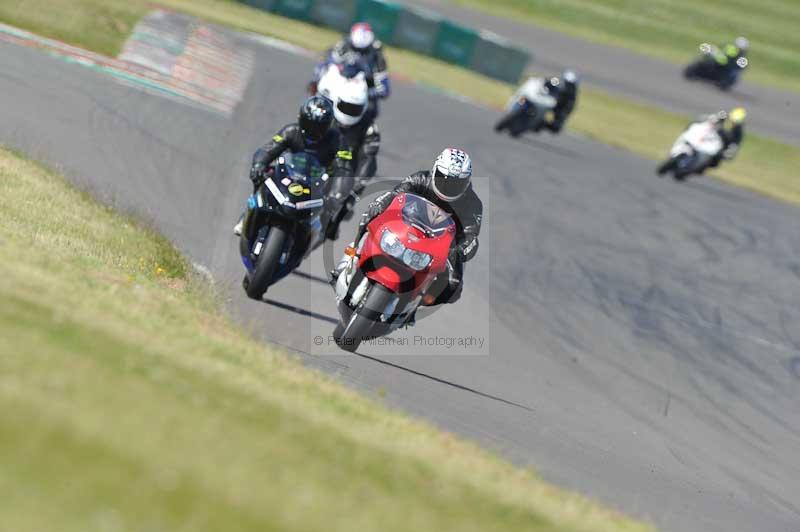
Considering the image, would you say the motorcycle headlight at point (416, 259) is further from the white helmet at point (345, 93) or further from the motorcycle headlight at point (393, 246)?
the white helmet at point (345, 93)

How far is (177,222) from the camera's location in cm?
1252

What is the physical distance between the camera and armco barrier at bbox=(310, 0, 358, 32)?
28.7 m

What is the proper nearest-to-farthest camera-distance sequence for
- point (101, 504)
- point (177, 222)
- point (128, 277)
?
point (101, 504) → point (128, 277) → point (177, 222)

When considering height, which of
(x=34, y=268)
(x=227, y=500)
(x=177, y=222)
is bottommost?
(x=177, y=222)

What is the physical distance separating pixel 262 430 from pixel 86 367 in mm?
1197

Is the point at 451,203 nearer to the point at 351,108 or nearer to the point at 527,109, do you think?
the point at 351,108

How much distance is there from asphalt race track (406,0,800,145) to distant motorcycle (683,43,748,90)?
337 mm

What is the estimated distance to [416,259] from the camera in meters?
9.17

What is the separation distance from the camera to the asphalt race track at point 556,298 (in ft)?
31.2

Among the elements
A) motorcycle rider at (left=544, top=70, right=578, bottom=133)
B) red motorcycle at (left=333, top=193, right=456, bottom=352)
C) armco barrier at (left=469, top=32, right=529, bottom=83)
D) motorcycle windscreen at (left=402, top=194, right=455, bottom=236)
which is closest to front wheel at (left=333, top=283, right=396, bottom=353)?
red motorcycle at (left=333, top=193, right=456, bottom=352)

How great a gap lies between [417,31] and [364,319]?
21928 mm

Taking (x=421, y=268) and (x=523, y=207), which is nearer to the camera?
(x=421, y=268)

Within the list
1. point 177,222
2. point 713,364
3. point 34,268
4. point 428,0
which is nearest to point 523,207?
point 713,364

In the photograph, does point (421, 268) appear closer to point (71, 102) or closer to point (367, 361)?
point (367, 361)
